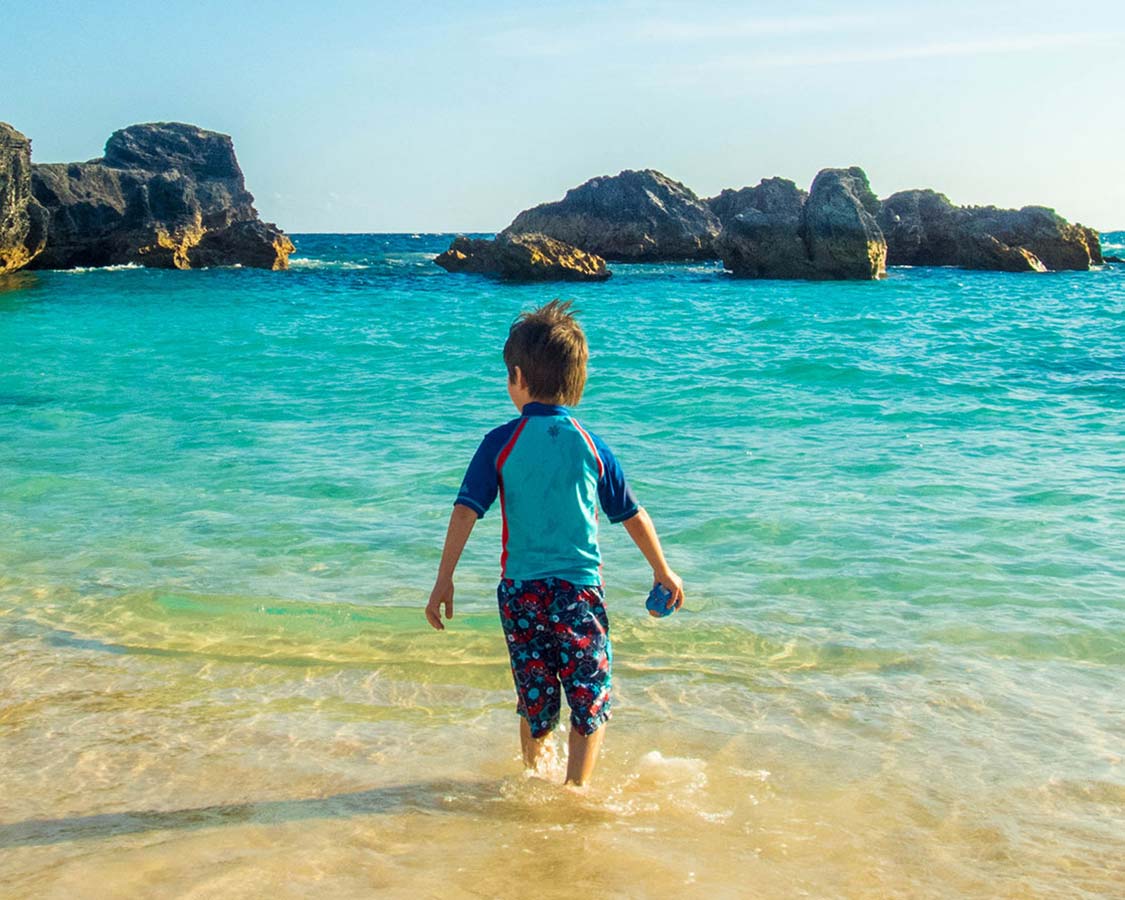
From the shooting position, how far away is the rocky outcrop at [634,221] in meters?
65.4

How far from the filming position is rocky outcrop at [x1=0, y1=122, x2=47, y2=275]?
3488cm

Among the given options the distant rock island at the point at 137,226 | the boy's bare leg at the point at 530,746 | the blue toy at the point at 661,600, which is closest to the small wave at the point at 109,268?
the distant rock island at the point at 137,226

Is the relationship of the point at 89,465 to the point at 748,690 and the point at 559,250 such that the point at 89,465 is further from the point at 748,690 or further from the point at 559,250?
the point at 559,250

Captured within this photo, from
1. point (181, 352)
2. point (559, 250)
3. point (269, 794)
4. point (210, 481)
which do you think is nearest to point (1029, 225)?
point (559, 250)

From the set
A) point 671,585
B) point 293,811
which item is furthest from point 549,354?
point 293,811

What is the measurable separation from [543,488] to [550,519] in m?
0.10

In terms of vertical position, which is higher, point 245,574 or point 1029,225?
point 1029,225

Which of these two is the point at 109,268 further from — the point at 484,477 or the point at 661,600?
the point at 661,600

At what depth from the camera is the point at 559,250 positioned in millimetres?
47062

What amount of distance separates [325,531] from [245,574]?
91cm

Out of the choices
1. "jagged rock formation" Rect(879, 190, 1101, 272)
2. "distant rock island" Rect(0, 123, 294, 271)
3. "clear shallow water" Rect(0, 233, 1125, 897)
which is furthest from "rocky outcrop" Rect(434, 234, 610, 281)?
"clear shallow water" Rect(0, 233, 1125, 897)

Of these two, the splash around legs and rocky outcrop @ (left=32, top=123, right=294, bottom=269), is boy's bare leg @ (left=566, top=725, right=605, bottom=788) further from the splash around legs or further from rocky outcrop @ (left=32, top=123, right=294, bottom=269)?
rocky outcrop @ (left=32, top=123, right=294, bottom=269)

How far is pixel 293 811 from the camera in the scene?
3238 mm

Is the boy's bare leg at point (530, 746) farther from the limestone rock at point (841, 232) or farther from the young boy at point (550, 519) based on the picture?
the limestone rock at point (841, 232)
